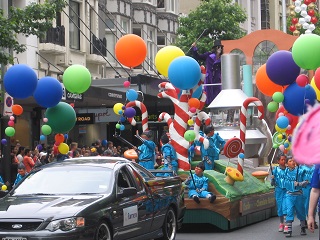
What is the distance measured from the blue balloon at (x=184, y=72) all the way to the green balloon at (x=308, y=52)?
2.66m

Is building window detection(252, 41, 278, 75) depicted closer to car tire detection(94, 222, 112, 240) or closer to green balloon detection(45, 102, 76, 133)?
green balloon detection(45, 102, 76, 133)

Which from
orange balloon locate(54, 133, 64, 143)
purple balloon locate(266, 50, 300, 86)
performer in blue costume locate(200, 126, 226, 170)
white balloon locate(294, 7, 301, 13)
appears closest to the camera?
purple balloon locate(266, 50, 300, 86)

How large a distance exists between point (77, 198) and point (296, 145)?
6827mm

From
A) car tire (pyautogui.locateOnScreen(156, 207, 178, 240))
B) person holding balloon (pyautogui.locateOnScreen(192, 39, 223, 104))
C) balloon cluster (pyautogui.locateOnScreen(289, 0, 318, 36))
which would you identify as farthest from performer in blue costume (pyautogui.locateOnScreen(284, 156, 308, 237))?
person holding balloon (pyautogui.locateOnScreen(192, 39, 223, 104))

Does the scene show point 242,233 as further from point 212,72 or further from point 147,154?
point 212,72

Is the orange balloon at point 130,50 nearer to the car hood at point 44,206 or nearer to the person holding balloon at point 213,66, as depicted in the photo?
the person holding balloon at point 213,66

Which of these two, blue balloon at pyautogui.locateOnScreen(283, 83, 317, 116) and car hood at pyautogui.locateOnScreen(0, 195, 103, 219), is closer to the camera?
car hood at pyautogui.locateOnScreen(0, 195, 103, 219)

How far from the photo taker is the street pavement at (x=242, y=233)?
15156 mm

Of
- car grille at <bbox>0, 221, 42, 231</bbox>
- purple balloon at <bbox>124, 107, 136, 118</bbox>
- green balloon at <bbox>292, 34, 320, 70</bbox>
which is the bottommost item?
car grille at <bbox>0, 221, 42, 231</bbox>

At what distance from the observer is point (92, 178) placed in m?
12.2

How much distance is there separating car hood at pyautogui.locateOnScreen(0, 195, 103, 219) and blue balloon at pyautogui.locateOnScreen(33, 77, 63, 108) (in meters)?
4.34

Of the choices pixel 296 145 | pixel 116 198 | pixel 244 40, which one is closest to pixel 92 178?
pixel 116 198

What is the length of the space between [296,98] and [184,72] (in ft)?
7.68

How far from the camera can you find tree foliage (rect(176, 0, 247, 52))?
44.2 metres
